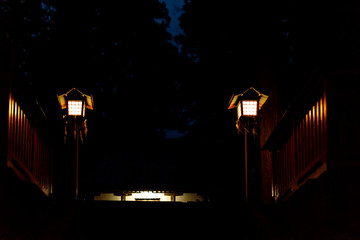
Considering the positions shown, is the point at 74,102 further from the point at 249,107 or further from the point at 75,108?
the point at 249,107

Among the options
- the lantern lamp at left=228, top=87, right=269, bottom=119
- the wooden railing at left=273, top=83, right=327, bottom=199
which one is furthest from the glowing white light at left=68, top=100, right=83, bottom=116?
the wooden railing at left=273, top=83, right=327, bottom=199

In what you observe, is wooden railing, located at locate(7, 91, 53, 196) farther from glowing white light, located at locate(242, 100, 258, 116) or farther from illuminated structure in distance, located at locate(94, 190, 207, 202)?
illuminated structure in distance, located at locate(94, 190, 207, 202)

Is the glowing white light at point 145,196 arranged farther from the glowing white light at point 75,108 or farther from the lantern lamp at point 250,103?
the lantern lamp at point 250,103

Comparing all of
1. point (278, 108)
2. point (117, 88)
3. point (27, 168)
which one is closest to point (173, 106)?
point (117, 88)

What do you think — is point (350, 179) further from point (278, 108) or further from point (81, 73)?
point (81, 73)

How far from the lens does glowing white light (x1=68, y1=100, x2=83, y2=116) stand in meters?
12.8

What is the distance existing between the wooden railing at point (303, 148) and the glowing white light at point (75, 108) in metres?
4.28

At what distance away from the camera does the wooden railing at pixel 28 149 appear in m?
8.46

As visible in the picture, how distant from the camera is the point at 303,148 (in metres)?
9.00

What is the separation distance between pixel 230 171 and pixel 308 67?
231 inches

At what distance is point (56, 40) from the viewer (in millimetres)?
21891

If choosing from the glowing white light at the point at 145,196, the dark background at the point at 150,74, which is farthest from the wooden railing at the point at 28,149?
the glowing white light at the point at 145,196

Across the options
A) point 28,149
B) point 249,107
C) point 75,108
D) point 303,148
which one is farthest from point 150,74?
point 303,148

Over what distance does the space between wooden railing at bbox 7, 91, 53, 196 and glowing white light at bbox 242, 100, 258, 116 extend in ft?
13.4
